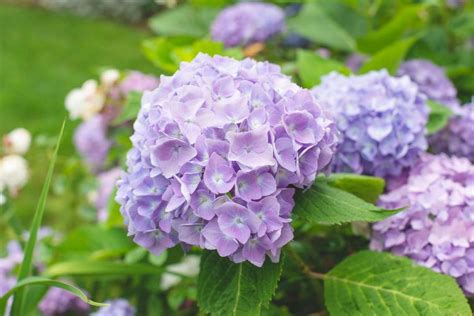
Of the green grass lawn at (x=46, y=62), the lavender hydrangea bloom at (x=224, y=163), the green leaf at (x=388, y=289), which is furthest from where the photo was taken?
the green grass lawn at (x=46, y=62)

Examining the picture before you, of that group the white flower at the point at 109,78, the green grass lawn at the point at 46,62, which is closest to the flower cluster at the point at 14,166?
the white flower at the point at 109,78

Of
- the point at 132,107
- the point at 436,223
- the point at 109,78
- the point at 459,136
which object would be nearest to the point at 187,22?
the point at 109,78

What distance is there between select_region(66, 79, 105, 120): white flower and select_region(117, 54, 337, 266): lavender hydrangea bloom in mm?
1045

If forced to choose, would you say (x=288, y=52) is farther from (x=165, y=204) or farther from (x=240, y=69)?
(x=165, y=204)

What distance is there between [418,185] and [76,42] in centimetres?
561

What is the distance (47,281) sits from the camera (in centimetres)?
102

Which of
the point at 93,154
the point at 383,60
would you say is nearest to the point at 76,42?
the point at 93,154

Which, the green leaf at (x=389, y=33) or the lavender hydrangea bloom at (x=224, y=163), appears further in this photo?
the green leaf at (x=389, y=33)

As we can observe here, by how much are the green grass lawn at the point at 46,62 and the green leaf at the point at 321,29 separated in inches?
43.5

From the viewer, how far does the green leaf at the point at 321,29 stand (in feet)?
5.72

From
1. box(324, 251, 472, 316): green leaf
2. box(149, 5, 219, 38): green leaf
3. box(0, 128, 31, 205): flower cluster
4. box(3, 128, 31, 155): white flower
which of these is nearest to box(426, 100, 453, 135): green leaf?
box(324, 251, 472, 316): green leaf

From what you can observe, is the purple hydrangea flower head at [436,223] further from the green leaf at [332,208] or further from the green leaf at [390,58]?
the green leaf at [390,58]

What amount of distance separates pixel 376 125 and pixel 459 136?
30 centimetres

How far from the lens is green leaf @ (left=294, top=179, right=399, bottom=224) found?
0.91 metres
